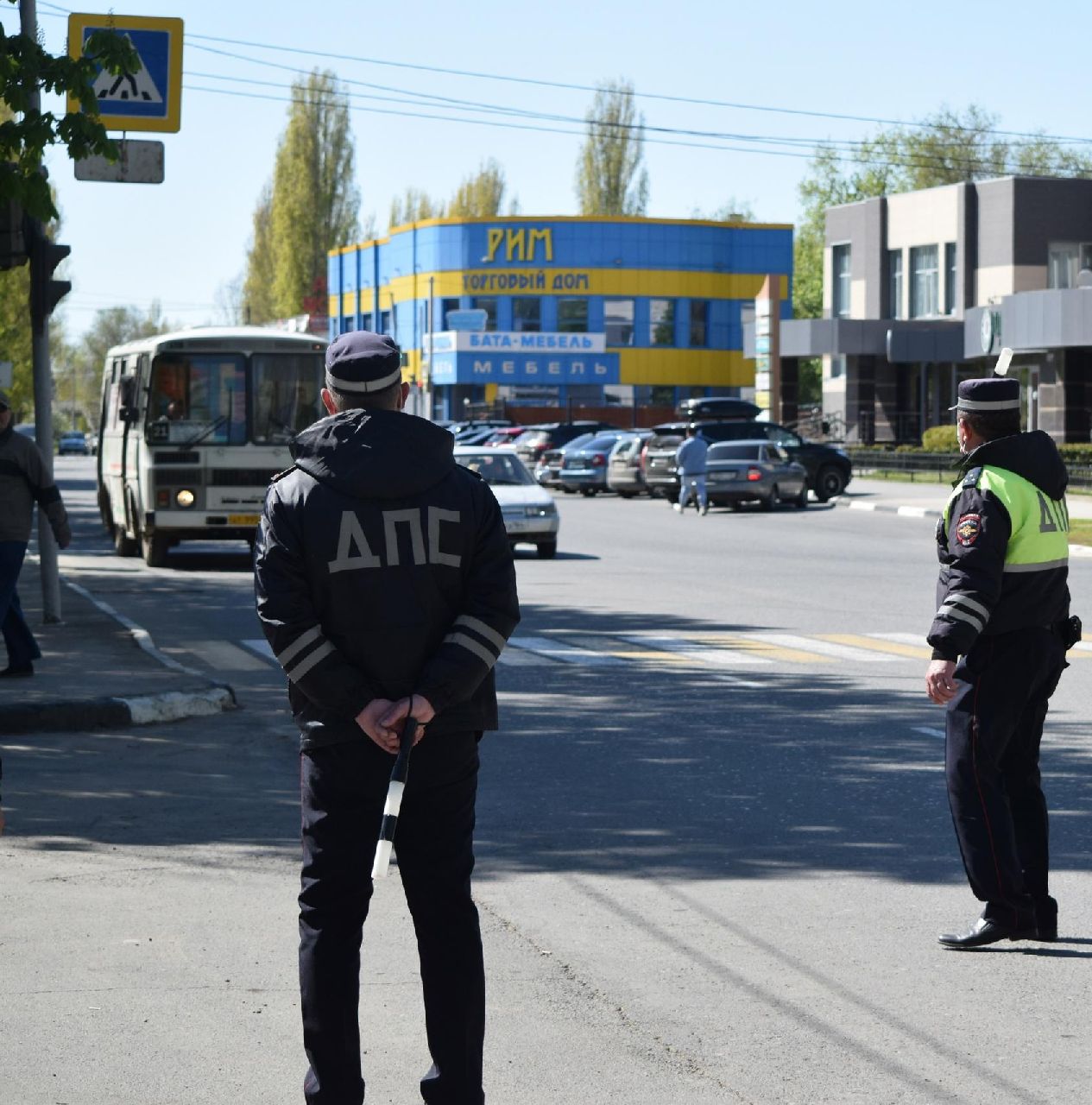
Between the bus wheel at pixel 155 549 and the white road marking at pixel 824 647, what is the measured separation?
35.4 ft

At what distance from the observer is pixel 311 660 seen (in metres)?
4.30

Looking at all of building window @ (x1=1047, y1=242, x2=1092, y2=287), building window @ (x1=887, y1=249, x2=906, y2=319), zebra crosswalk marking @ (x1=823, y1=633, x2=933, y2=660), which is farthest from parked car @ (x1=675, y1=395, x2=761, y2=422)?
zebra crosswalk marking @ (x1=823, y1=633, x2=933, y2=660)

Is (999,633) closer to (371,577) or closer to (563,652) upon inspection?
(371,577)

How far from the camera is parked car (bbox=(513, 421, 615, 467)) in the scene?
5594 centimetres

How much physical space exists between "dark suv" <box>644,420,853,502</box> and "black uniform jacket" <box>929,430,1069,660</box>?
36.4 m

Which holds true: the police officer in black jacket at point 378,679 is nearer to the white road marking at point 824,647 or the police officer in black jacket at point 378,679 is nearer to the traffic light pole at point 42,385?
the white road marking at point 824,647

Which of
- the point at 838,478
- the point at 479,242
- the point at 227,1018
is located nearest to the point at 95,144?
the point at 227,1018

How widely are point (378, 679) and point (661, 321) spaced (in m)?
87.8

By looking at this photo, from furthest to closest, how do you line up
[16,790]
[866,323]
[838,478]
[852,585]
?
[866,323], [838,478], [852,585], [16,790]

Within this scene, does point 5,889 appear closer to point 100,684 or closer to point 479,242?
point 100,684

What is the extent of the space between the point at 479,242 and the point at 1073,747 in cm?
8034

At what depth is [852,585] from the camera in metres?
21.6

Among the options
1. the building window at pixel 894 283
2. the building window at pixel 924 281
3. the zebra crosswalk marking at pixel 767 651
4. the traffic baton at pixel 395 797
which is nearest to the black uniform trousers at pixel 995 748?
the traffic baton at pixel 395 797

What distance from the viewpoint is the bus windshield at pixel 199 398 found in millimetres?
24094
